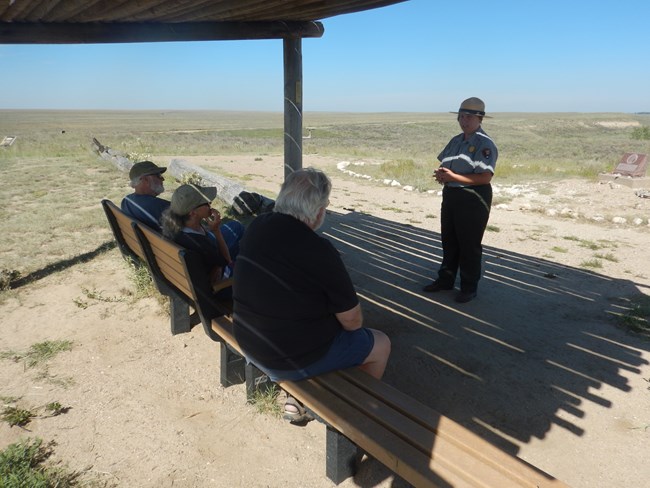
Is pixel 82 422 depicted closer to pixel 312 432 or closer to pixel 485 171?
pixel 312 432

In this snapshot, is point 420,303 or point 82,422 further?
point 420,303

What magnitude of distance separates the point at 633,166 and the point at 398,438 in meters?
12.1

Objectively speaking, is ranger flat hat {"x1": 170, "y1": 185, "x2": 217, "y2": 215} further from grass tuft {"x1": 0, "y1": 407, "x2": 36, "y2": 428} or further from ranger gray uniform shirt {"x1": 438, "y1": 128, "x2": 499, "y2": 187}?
ranger gray uniform shirt {"x1": 438, "y1": 128, "x2": 499, "y2": 187}

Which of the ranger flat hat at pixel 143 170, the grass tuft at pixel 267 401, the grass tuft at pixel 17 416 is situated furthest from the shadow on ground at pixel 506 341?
the ranger flat hat at pixel 143 170

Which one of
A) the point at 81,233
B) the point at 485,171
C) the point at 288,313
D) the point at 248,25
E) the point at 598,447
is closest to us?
the point at 288,313

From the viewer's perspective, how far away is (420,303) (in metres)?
4.37

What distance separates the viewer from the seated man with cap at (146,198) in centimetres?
379

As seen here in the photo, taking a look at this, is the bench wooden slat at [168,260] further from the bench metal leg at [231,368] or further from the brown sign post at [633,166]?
the brown sign post at [633,166]

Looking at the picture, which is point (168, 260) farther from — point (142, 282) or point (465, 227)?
point (465, 227)

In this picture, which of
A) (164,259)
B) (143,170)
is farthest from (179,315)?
(143,170)

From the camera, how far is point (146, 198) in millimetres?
3842

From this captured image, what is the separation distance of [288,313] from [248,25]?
11.9ft

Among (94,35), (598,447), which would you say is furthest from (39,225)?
(598,447)

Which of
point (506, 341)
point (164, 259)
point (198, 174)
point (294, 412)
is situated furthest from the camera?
point (198, 174)
